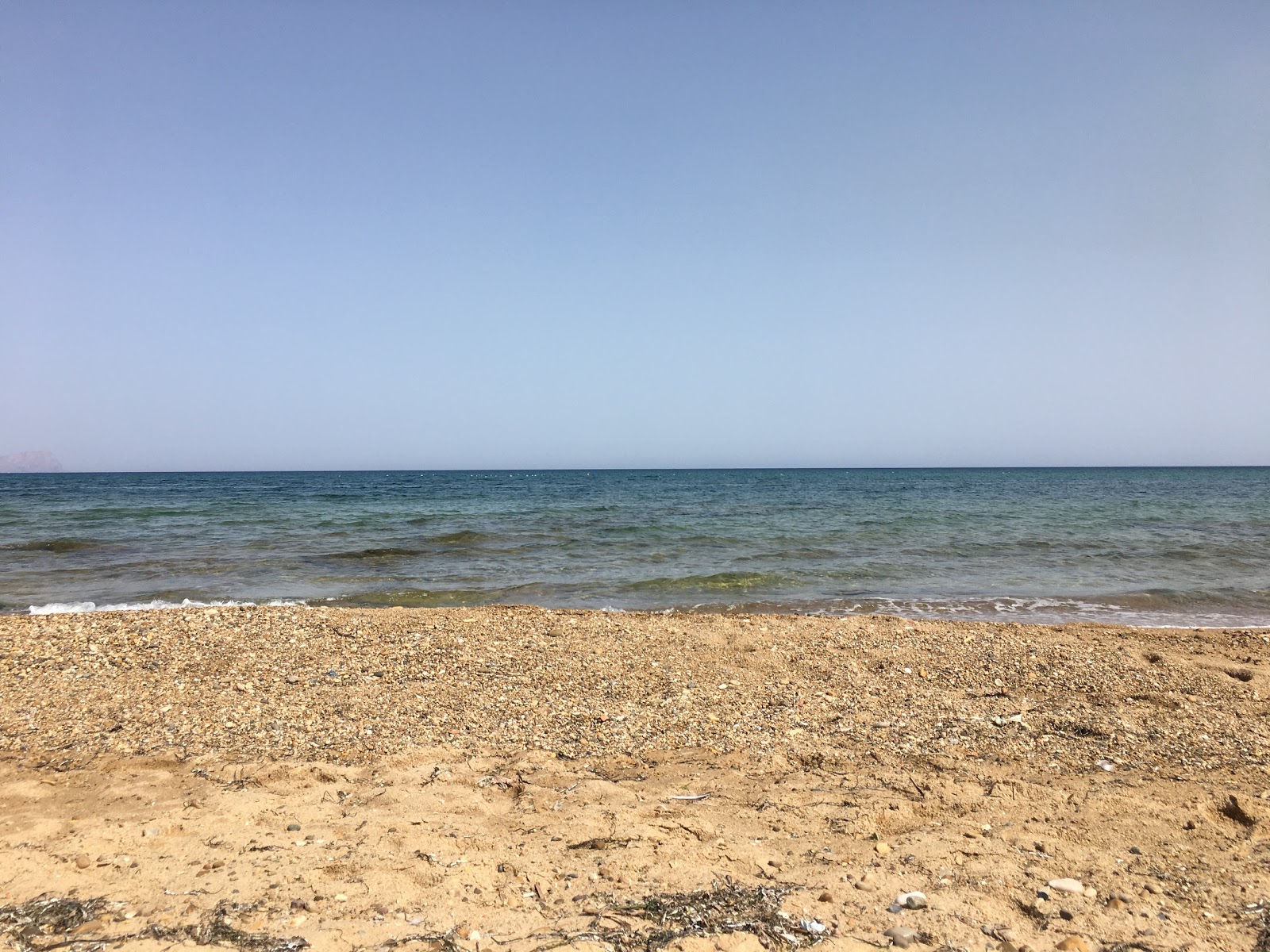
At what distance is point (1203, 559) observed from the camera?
667 inches

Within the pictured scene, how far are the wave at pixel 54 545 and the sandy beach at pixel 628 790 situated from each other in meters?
13.1

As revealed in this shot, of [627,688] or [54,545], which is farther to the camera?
[54,545]

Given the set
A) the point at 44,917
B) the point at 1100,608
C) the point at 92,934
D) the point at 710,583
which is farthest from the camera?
the point at 710,583

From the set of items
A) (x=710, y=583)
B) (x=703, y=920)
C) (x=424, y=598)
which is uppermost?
(x=703, y=920)

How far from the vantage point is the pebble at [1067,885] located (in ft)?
11.5

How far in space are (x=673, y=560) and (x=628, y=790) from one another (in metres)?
12.3

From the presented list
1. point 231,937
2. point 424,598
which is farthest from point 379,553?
point 231,937

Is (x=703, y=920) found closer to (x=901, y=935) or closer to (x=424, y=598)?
(x=901, y=935)

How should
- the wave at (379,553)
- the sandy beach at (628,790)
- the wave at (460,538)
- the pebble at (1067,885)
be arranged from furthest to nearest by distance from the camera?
the wave at (460,538) → the wave at (379,553) → the pebble at (1067,885) → the sandy beach at (628,790)

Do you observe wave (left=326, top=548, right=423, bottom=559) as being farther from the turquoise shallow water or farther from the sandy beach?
the sandy beach

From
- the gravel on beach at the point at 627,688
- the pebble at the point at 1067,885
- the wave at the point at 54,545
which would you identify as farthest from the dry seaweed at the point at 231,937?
the wave at the point at 54,545

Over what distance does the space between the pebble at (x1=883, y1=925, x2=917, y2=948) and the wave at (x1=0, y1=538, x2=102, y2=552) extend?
2204 centimetres

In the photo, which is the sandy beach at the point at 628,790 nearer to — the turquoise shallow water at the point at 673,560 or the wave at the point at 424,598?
the wave at the point at 424,598

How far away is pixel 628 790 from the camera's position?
489 cm
